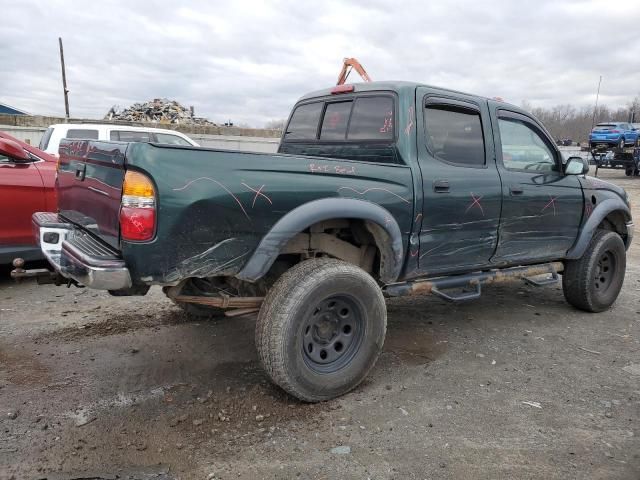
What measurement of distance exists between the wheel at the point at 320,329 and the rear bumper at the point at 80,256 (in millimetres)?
854

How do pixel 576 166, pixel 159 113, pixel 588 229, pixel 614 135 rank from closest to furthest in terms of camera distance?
pixel 576 166, pixel 588 229, pixel 614 135, pixel 159 113

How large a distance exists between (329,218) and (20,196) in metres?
3.61

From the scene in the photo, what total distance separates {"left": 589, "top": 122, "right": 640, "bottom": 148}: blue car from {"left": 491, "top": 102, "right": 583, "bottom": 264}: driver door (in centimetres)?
2325

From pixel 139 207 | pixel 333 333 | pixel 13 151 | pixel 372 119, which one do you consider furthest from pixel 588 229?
pixel 13 151

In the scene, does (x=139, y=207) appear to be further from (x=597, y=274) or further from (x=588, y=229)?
(x=597, y=274)

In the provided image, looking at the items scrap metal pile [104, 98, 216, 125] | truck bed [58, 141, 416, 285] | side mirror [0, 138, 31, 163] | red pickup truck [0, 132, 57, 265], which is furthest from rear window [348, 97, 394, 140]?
scrap metal pile [104, 98, 216, 125]

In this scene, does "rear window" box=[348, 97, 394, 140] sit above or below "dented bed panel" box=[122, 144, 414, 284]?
above

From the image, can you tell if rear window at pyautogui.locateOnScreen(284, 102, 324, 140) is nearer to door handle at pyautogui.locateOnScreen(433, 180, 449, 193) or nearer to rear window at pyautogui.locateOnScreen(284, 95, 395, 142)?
rear window at pyautogui.locateOnScreen(284, 95, 395, 142)

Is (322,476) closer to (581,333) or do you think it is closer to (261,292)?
(261,292)

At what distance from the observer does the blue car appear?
81.1ft

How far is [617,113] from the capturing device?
61344mm

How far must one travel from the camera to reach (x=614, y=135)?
24984 millimetres

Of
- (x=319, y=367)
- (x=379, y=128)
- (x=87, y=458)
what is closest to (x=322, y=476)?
(x=319, y=367)

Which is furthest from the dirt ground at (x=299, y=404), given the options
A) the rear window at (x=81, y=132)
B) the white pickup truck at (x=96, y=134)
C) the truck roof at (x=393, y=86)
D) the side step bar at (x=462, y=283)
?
the rear window at (x=81, y=132)
